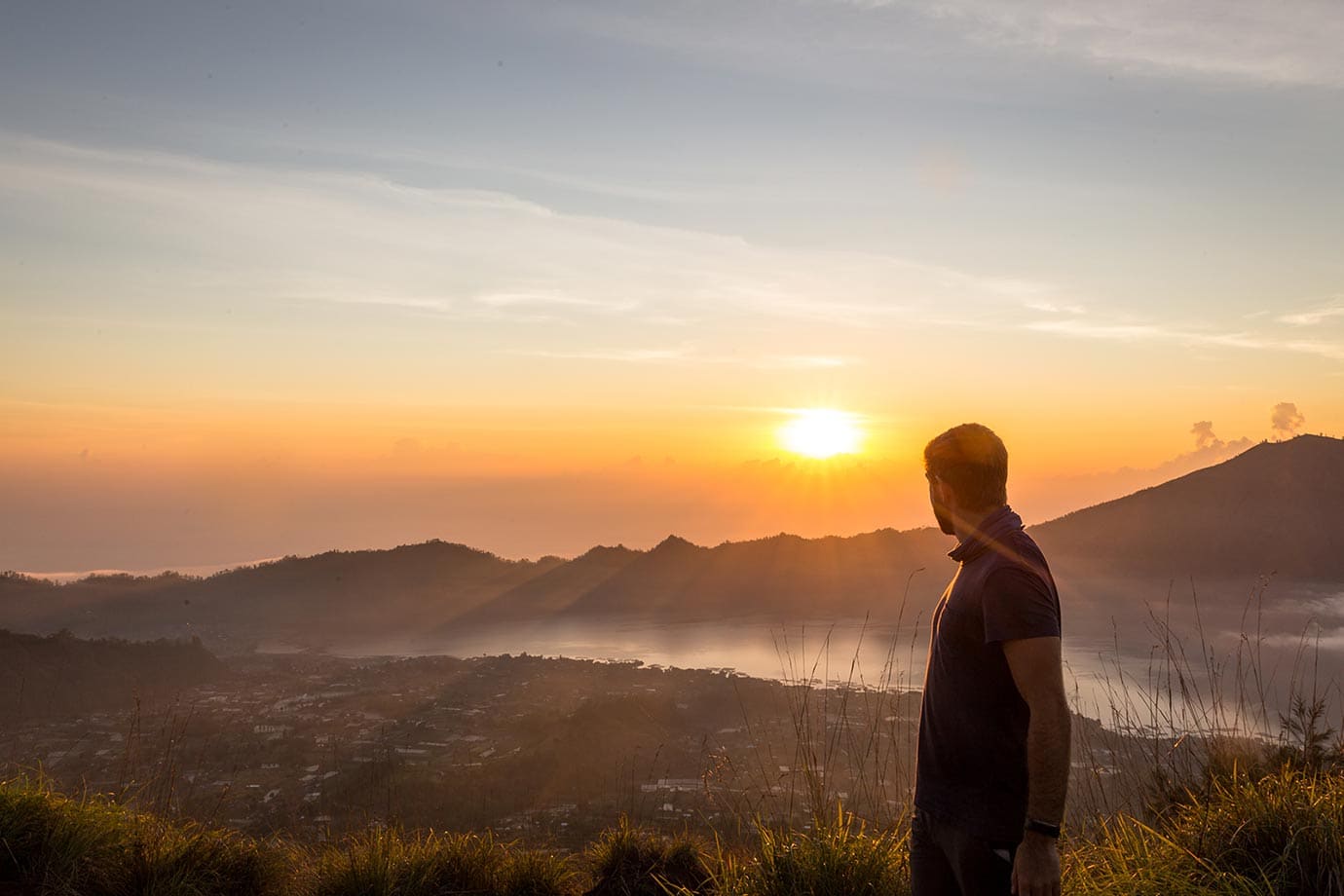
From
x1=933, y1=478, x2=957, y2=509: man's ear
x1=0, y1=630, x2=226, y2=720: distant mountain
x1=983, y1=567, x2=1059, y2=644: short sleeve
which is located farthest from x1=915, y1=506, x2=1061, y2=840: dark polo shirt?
x1=0, y1=630, x2=226, y2=720: distant mountain

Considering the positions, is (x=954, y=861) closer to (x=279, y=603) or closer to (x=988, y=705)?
(x=988, y=705)

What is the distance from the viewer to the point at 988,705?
2389 millimetres

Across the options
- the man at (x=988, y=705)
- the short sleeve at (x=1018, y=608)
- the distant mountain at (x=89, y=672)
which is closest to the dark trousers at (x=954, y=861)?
the man at (x=988, y=705)

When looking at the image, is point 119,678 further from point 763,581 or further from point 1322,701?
point 763,581

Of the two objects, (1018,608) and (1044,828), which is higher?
(1018,608)

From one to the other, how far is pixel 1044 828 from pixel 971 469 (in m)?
0.99

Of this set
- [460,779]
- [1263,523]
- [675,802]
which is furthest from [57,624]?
[1263,523]

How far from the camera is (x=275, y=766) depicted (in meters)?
16.5

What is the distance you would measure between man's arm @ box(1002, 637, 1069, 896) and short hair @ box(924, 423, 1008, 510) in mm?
476

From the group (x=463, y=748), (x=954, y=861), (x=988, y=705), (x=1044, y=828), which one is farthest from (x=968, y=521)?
(x=463, y=748)

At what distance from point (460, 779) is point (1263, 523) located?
142 ft

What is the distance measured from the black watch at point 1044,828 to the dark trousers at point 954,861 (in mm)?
149

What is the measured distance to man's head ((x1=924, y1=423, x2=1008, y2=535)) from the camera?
2.53 meters

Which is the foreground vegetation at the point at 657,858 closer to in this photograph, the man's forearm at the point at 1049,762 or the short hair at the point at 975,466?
the man's forearm at the point at 1049,762
